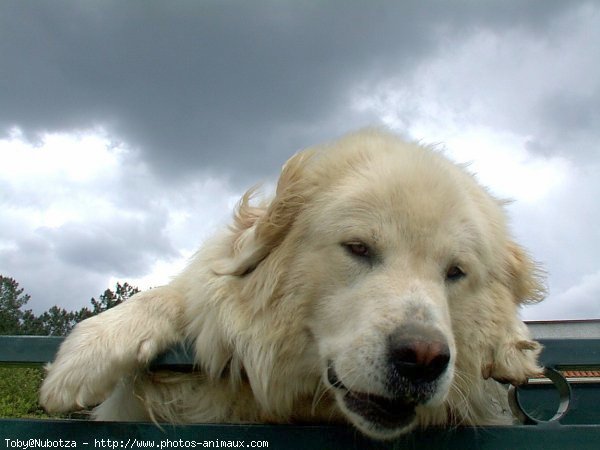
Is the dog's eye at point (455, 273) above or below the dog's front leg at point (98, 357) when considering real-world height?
above

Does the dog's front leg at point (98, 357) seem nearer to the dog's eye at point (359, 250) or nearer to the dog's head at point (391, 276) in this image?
the dog's head at point (391, 276)

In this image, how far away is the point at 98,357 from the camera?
2.93 metres

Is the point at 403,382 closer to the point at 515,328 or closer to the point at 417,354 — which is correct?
the point at 417,354

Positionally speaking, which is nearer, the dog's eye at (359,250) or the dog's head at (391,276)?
the dog's head at (391,276)

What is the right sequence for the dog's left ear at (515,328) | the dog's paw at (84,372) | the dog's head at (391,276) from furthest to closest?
the dog's left ear at (515,328), the dog's paw at (84,372), the dog's head at (391,276)

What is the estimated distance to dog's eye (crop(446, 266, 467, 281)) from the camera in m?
3.17

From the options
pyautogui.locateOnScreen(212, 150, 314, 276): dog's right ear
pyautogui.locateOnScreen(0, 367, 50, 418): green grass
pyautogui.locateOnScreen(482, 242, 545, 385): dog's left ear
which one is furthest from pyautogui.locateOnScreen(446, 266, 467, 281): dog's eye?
pyautogui.locateOnScreen(0, 367, 50, 418): green grass

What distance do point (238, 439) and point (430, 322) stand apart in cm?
90

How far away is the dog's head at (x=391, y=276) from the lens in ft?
8.79

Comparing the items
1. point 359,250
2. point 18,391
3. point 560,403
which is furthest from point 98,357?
point 18,391

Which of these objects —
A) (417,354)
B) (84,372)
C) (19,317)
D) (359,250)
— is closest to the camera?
(417,354)

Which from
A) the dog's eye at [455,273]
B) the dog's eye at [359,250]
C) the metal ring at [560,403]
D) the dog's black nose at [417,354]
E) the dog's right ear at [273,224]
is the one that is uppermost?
the dog's right ear at [273,224]

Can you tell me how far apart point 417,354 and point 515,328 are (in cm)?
103

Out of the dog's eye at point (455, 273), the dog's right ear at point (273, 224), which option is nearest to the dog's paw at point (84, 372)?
the dog's right ear at point (273, 224)
